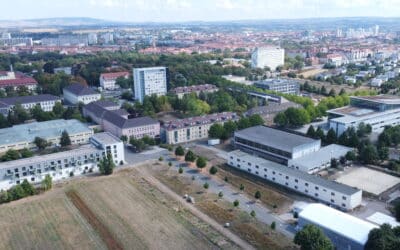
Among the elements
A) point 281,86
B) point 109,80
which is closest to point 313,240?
point 281,86

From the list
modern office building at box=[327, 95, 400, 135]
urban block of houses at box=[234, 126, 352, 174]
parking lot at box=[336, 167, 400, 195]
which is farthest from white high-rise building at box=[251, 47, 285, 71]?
parking lot at box=[336, 167, 400, 195]

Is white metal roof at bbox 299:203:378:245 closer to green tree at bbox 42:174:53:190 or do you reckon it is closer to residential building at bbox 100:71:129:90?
green tree at bbox 42:174:53:190

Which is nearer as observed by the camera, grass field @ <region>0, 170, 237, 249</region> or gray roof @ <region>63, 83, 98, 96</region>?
grass field @ <region>0, 170, 237, 249</region>

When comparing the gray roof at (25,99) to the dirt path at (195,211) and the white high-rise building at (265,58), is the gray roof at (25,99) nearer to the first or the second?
the dirt path at (195,211)

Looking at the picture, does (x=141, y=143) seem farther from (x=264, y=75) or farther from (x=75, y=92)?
(x=264, y=75)

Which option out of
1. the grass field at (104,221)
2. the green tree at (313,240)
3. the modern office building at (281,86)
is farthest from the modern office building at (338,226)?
the modern office building at (281,86)

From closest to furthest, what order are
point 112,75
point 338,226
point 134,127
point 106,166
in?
point 338,226 < point 106,166 < point 134,127 < point 112,75

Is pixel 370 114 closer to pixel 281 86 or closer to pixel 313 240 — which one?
pixel 281 86
